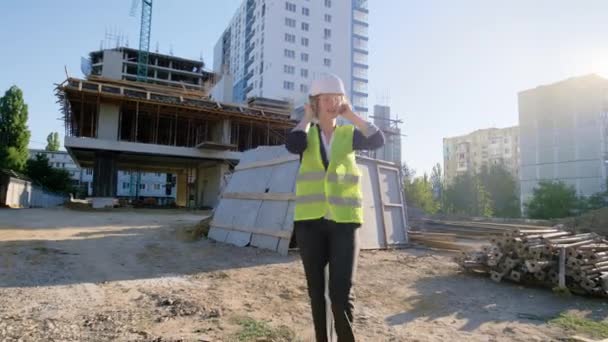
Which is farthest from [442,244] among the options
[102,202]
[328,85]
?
[102,202]

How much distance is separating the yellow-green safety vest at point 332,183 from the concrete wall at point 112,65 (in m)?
41.1

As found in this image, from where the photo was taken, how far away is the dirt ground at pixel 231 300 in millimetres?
3053

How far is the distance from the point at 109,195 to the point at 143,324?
80.1 ft

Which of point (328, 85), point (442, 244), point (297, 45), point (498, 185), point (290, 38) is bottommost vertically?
point (442, 244)

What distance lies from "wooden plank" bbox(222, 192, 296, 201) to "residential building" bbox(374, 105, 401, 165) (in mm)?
21138

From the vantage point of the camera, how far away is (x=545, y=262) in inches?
195

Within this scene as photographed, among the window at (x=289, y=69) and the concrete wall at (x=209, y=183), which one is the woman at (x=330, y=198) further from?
the window at (x=289, y=69)

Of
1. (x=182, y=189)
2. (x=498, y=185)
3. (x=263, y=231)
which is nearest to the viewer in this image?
(x=263, y=231)

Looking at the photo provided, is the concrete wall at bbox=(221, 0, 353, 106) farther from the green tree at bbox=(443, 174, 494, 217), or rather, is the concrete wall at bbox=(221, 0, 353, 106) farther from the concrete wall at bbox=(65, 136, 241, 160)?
the concrete wall at bbox=(65, 136, 241, 160)

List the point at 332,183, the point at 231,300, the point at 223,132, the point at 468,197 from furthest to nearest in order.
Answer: the point at 468,197 < the point at 223,132 < the point at 231,300 < the point at 332,183

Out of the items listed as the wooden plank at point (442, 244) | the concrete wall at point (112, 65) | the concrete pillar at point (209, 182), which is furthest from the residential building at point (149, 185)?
the wooden plank at point (442, 244)

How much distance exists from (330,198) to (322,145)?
1.14 ft

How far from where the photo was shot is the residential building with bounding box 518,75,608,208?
39531 mm

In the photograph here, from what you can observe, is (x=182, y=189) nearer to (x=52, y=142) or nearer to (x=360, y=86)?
(x=52, y=142)
